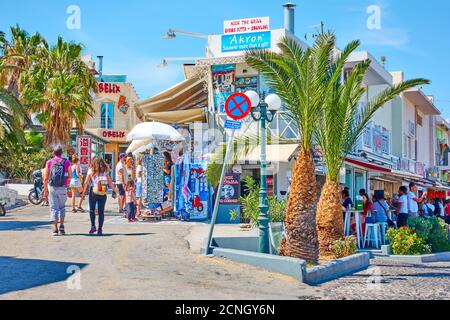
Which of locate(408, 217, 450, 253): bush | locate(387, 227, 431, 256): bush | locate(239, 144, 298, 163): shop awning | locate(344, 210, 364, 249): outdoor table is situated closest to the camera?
locate(387, 227, 431, 256): bush

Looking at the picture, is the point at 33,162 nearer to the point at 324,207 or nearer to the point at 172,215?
the point at 172,215

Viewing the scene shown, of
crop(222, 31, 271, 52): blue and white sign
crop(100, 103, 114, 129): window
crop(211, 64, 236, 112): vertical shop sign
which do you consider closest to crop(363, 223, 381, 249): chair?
crop(222, 31, 271, 52): blue and white sign

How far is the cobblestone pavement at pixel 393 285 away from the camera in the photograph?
7997 millimetres

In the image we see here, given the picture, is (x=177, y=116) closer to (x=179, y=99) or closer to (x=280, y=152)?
(x=179, y=99)

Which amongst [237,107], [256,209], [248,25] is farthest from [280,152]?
[237,107]

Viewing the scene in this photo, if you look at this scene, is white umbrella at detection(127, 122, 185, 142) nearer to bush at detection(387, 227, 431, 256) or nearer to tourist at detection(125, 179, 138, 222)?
tourist at detection(125, 179, 138, 222)

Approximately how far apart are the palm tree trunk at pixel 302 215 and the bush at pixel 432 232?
4.67 meters

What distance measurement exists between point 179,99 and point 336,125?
1073cm

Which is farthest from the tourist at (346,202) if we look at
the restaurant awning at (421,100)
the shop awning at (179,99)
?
the restaurant awning at (421,100)

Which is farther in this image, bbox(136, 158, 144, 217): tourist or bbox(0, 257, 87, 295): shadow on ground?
bbox(136, 158, 144, 217): tourist

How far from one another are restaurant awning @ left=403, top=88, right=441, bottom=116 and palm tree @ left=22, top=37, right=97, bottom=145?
56.6 ft

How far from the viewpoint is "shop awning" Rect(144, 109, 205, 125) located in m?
20.2

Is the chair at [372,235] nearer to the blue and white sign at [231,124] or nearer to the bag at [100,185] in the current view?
the blue and white sign at [231,124]

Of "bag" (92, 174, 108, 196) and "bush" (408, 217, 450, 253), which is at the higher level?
"bag" (92, 174, 108, 196)
